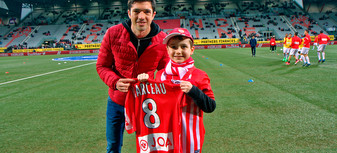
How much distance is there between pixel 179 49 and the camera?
6.06ft

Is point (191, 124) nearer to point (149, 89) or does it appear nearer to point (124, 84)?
point (149, 89)

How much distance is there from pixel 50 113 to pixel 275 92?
6.08 m

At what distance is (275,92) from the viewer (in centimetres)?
623

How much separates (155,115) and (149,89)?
0.25 metres

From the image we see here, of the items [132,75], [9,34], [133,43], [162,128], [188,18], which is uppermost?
[188,18]

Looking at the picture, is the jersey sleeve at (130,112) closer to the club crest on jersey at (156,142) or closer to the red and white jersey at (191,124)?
the club crest on jersey at (156,142)

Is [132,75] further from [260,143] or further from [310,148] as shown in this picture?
[310,148]

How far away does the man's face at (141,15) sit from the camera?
204 cm

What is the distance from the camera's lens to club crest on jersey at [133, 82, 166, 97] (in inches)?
74.3

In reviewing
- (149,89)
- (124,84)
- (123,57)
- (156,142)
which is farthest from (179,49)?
(156,142)

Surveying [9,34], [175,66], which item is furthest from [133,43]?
[9,34]

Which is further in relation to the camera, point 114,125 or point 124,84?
point 114,125

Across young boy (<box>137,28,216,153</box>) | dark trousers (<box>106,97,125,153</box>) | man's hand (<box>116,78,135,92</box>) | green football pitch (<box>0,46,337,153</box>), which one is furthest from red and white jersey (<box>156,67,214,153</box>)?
green football pitch (<box>0,46,337,153</box>)

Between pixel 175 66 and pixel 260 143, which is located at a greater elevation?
pixel 175 66
